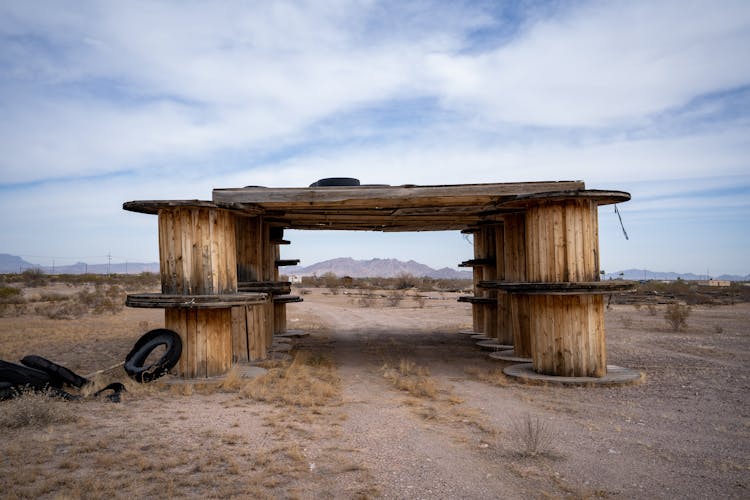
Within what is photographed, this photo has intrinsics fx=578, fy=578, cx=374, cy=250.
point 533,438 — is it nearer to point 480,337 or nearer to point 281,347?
point 281,347

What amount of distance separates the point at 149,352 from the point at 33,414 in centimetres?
319

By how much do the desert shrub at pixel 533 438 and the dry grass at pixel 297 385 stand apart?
3.00m

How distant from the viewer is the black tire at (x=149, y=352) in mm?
9641

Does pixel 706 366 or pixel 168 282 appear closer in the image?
pixel 168 282

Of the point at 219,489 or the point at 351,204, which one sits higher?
the point at 351,204

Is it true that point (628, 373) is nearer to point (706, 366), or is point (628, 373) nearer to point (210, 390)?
point (706, 366)

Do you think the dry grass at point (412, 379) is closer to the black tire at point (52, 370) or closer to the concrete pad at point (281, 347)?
the concrete pad at point (281, 347)

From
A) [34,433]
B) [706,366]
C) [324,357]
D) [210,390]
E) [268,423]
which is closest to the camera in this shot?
[34,433]

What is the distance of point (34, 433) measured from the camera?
6.32m

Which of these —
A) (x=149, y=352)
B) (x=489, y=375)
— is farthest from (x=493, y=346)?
(x=149, y=352)

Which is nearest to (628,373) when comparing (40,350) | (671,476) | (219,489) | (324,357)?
(671,476)

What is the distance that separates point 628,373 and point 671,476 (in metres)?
5.51

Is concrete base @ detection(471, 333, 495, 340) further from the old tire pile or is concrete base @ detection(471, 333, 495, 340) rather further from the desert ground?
the old tire pile

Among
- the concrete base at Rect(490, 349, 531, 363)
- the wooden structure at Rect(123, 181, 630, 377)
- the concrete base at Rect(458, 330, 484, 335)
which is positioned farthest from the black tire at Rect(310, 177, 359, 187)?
the concrete base at Rect(458, 330, 484, 335)
